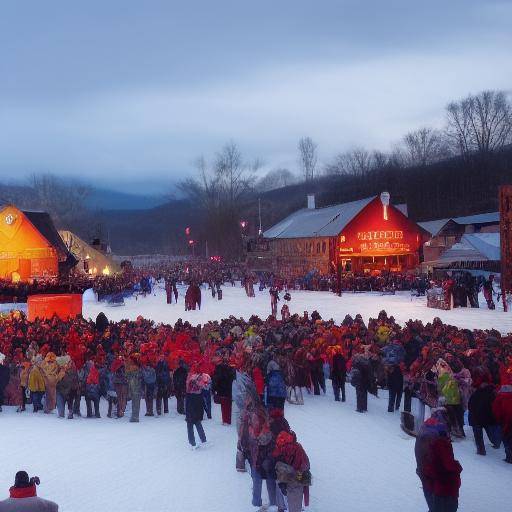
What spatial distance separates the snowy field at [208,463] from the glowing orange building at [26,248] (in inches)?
1254

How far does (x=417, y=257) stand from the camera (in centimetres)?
4403

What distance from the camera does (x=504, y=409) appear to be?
26.5 ft

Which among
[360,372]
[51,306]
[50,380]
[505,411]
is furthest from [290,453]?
[51,306]

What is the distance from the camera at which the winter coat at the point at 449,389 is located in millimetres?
9141

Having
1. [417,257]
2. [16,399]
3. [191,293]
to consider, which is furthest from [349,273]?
[16,399]

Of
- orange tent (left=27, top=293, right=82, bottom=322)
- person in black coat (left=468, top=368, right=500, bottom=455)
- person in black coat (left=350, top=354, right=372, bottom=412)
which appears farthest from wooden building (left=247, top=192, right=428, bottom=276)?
person in black coat (left=468, top=368, right=500, bottom=455)

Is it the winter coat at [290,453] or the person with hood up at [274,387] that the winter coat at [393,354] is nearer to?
the person with hood up at [274,387]

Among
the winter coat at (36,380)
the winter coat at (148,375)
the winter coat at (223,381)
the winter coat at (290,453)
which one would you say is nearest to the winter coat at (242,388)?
the winter coat at (223,381)

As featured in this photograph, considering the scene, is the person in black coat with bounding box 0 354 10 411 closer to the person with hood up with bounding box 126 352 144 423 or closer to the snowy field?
the snowy field

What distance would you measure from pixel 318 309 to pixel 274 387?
1762 centimetres

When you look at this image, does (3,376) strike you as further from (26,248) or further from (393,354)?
(26,248)

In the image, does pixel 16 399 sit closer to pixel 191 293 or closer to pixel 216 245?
pixel 191 293

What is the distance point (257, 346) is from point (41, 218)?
3552 centimetres

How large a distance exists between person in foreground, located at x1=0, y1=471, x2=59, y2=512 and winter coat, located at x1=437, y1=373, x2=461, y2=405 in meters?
6.40
